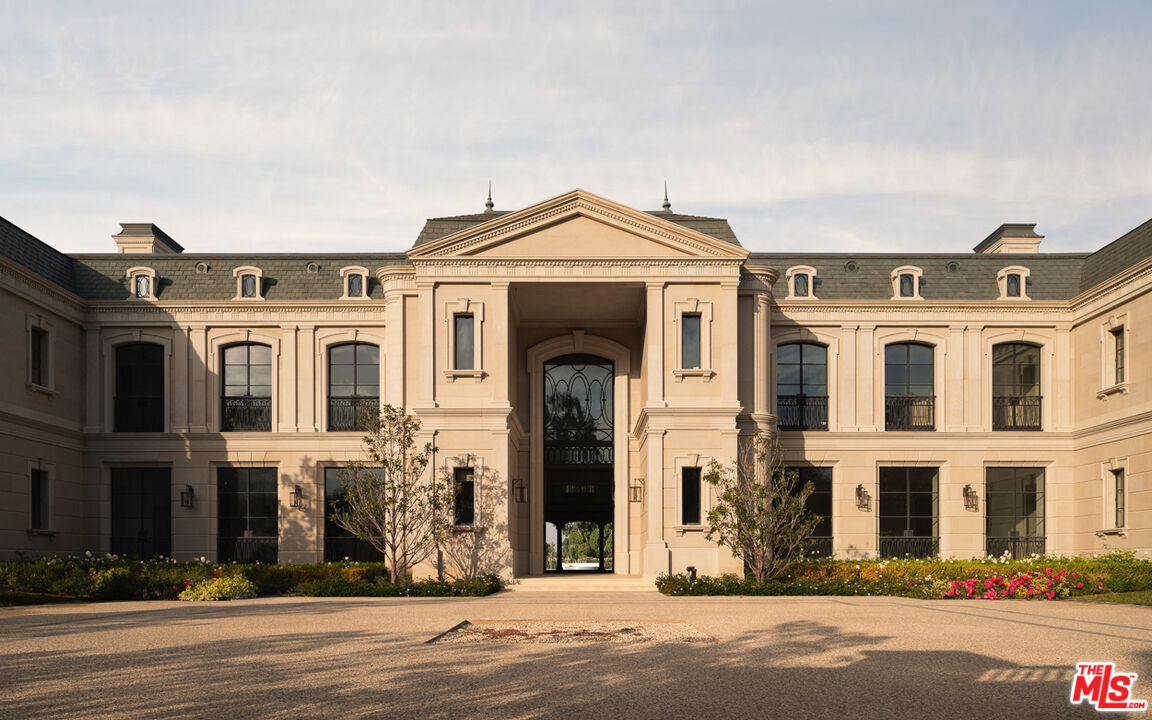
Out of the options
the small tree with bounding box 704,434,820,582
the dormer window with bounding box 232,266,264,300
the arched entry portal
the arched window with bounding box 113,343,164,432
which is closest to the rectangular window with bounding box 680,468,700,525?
the small tree with bounding box 704,434,820,582

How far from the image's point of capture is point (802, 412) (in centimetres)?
3412

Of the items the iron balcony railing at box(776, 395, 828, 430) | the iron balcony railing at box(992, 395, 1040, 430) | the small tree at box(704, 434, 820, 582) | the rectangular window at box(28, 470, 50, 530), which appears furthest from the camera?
the iron balcony railing at box(776, 395, 828, 430)

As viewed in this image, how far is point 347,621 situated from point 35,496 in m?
18.4

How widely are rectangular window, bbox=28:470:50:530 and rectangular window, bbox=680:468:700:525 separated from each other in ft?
62.1

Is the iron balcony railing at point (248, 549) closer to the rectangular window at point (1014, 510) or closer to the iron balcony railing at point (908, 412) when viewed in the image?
the iron balcony railing at point (908, 412)

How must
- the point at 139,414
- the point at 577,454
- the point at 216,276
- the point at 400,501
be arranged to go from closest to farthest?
the point at 400,501 < the point at 139,414 < the point at 216,276 < the point at 577,454

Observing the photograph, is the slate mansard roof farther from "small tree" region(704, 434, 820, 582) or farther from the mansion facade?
"small tree" region(704, 434, 820, 582)

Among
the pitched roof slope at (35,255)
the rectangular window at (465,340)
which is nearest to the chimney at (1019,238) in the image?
the rectangular window at (465,340)

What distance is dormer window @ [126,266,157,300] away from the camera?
34203mm

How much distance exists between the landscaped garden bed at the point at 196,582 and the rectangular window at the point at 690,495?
5.61 m

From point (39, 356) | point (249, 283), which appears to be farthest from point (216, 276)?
point (39, 356)

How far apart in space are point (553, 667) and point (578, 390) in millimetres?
23853

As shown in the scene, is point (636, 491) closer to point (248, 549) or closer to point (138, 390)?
point (248, 549)

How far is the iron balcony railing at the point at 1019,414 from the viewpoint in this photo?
33750mm
